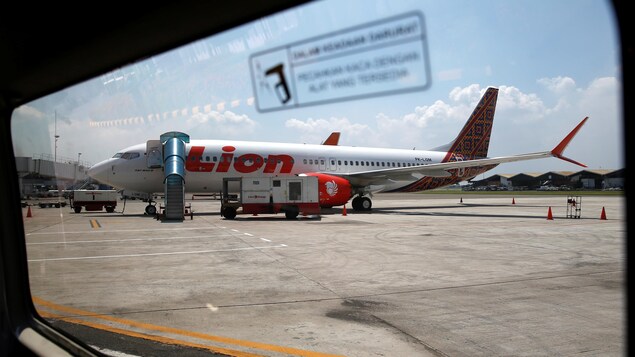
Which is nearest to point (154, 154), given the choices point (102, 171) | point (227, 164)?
point (102, 171)

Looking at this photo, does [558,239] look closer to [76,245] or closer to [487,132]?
[76,245]

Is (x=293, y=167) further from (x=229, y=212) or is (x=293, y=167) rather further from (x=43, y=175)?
(x=43, y=175)

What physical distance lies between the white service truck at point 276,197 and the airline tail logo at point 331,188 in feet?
4.79

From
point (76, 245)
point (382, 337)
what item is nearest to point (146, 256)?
point (76, 245)

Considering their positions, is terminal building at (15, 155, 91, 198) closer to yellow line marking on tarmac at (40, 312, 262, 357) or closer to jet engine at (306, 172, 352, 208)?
yellow line marking on tarmac at (40, 312, 262, 357)

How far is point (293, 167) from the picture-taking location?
84.9 feet

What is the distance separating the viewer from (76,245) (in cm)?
1206

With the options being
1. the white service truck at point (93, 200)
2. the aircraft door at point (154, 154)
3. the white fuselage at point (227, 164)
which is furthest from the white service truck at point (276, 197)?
the white service truck at point (93, 200)

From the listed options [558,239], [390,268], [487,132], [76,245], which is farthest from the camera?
[487,132]

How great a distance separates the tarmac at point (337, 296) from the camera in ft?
15.2

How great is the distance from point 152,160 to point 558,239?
60.1 ft

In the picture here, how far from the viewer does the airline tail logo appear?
23859 mm

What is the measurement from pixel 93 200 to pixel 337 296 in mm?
24182

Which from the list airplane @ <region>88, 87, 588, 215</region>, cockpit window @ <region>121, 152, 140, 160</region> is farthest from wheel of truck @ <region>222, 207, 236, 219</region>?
cockpit window @ <region>121, 152, 140, 160</region>
